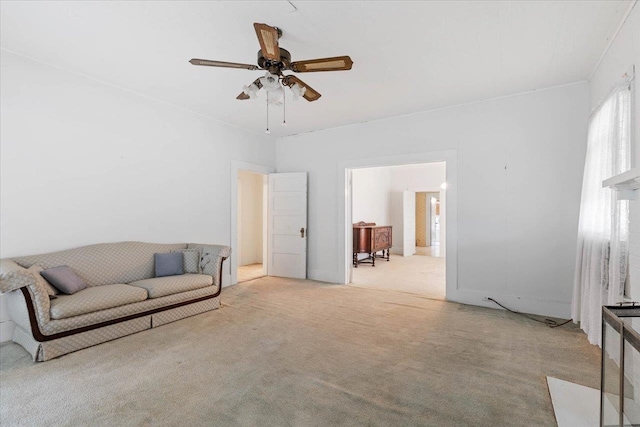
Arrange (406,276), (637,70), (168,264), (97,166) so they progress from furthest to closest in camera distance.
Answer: (406,276) < (168,264) < (97,166) < (637,70)

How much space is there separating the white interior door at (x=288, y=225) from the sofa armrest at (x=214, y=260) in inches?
76.6

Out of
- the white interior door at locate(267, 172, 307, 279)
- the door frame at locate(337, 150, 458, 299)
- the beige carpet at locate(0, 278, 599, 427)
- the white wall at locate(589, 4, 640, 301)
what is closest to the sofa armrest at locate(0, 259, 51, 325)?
the beige carpet at locate(0, 278, 599, 427)

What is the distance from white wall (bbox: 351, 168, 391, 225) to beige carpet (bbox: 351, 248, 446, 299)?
137cm

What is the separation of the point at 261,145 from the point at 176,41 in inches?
126

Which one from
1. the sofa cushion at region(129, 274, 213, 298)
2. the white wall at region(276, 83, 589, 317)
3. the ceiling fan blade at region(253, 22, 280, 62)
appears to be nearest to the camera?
the ceiling fan blade at region(253, 22, 280, 62)

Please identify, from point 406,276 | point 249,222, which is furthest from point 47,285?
point 406,276

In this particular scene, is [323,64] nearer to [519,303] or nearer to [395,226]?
[519,303]

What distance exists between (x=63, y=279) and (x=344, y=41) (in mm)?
3475

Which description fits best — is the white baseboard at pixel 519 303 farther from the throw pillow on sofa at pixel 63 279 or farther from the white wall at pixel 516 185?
the throw pillow on sofa at pixel 63 279

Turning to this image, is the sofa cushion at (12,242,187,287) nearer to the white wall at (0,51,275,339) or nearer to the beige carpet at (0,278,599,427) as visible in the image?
the white wall at (0,51,275,339)

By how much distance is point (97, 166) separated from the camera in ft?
11.9

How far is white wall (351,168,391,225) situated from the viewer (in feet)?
26.8

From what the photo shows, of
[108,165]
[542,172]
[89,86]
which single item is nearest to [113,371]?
[108,165]

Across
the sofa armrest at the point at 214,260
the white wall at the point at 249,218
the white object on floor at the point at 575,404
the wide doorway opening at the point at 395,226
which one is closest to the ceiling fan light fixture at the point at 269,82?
the sofa armrest at the point at 214,260
